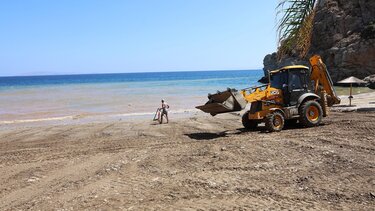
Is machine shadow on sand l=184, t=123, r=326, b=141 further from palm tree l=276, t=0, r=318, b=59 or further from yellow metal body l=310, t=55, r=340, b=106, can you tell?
palm tree l=276, t=0, r=318, b=59

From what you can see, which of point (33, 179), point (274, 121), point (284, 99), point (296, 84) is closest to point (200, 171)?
point (33, 179)

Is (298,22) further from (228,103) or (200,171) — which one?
(228,103)

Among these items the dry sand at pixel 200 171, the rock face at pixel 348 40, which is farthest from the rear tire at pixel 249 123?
the rock face at pixel 348 40

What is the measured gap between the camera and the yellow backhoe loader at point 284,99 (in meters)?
13.4

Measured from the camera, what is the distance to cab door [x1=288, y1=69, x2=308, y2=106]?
14242mm

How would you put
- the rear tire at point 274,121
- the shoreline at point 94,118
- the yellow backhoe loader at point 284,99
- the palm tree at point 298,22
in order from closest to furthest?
1. the palm tree at point 298,22
2. the yellow backhoe loader at point 284,99
3. the rear tire at point 274,121
4. the shoreline at point 94,118

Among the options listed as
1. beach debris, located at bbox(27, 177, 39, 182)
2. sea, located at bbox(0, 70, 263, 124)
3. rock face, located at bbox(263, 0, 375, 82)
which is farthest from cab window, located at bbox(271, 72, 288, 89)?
rock face, located at bbox(263, 0, 375, 82)

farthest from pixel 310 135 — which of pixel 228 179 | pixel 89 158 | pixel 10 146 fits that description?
pixel 10 146

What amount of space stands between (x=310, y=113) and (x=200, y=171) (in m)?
7.21

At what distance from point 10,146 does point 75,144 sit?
2.40m

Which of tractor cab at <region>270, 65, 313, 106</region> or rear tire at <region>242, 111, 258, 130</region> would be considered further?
rear tire at <region>242, 111, 258, 130</region>

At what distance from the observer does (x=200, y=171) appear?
8.68 meters

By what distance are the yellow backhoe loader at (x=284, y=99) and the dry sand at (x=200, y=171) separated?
1.89 ft

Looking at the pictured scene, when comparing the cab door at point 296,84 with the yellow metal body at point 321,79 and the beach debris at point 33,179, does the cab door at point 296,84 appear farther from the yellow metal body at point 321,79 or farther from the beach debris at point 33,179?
the beach debris at point 33,179
